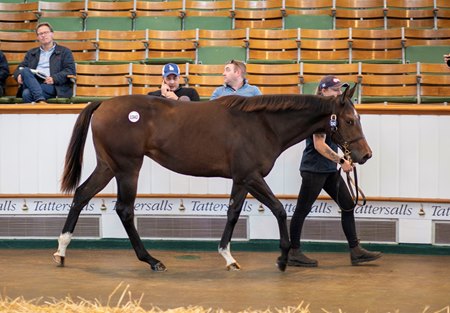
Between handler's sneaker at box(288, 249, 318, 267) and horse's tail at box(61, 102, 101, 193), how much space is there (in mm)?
2163

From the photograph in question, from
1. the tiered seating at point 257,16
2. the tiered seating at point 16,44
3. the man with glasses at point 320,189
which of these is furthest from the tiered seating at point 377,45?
the tiered seating at point 16,44

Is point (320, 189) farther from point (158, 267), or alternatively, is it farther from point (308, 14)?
point (308, 14)

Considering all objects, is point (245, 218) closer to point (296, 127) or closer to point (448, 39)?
point (296, 127)

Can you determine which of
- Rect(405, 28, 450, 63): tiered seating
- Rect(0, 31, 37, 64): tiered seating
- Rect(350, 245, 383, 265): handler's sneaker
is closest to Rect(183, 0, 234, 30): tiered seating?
Rect(0, 31, 37, 64): tiered seating

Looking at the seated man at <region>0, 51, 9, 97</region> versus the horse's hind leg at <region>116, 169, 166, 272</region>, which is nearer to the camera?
the horse's hind leg at <region>116, 169, 166, 272</region>

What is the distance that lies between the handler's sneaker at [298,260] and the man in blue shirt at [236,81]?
1.61m

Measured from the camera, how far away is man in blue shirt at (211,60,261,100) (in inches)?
350

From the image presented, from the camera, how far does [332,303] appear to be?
6.77 metres

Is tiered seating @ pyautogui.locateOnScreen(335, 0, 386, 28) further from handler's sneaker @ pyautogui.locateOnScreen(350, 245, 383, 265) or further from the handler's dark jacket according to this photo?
handler's sneaker @ pyautogui.locateOnScreen(350, 245, 383, 265)

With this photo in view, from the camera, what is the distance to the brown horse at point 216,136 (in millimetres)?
8188

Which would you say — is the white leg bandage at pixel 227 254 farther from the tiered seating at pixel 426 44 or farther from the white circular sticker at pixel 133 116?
the tiered seating at pixel 426 44

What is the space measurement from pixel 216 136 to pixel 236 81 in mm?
871

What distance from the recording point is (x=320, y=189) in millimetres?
8539

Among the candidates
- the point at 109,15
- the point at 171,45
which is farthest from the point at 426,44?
the point at 109,15
